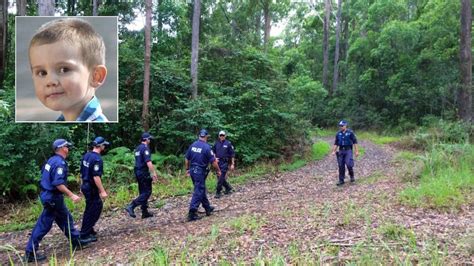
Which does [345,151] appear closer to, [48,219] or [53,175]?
[53,175]

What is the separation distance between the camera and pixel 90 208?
713 cm

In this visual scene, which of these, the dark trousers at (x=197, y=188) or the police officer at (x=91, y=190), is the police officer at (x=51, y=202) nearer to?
the police officer at (x=91, y=190)

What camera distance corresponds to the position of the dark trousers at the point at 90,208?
23.2 ft

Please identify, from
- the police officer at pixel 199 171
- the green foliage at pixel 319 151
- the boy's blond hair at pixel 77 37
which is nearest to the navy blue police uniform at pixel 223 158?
the police officer at pixel 199 171

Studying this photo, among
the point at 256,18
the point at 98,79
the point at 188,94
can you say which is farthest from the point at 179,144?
the point at 256,18

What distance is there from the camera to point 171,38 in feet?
61.8

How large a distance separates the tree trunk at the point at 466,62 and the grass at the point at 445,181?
21.8 ft

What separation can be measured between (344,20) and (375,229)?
1466 inches

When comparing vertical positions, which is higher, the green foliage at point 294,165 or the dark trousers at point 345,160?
the dark trousers at point 345,160

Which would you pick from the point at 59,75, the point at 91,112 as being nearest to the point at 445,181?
the point at 91,112

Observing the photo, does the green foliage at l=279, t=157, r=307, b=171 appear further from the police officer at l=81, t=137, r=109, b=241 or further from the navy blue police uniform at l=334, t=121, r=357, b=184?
the police officer at l=81, t=137, r=109, b=241

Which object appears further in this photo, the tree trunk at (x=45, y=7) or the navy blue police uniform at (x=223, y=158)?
the navy blue police uniform at (x=223, y=158)

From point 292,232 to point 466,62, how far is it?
15.1 meters

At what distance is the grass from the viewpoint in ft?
24.4
